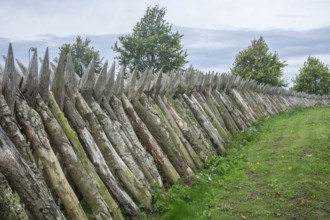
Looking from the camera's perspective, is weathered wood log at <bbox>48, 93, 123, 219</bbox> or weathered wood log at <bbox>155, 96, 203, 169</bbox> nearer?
weathered wood log at <bbox>48, 93, 123, 219</bbox>

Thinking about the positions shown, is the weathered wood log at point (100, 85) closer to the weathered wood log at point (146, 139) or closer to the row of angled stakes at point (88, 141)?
the row of angled stakes at point (88, 141)

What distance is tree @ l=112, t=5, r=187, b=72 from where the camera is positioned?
44594mm

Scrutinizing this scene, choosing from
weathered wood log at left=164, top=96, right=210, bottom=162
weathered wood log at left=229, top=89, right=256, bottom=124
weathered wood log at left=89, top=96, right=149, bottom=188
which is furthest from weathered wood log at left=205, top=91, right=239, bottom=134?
weathered wood log at left=89, top=96, right=149, bottom=188

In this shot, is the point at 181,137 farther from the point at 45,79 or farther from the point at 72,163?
the point at 45,79

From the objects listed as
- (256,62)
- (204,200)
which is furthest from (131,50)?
(204,200)

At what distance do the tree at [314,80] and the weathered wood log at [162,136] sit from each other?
5191 centimetres

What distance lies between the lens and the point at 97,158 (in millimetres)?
4559

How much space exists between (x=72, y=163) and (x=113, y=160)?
83 cm

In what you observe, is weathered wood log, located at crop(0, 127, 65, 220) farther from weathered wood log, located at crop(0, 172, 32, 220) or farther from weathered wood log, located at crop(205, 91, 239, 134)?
weathered wood log, located at crop(205, 91, 239, 134)

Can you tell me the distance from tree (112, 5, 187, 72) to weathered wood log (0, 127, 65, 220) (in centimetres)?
4030

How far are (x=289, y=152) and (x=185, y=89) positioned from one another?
2626mm

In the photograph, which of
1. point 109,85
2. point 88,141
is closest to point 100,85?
point 109,85

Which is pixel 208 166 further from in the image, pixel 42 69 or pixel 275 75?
pixel 275 75

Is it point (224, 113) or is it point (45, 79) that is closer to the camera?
point (45, 79)
